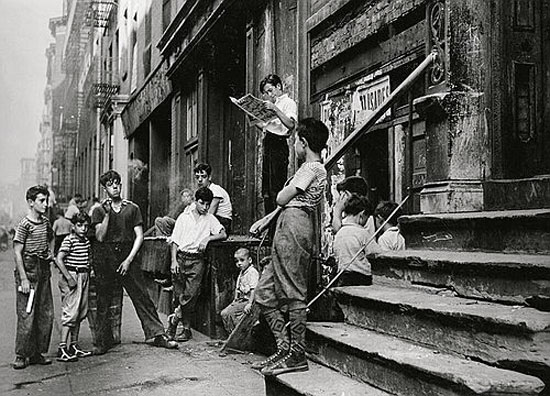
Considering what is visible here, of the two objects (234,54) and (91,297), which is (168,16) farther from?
(91,297)

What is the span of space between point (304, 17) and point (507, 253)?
19.2ft

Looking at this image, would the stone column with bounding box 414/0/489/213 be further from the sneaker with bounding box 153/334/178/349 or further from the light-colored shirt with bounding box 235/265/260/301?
the sneaker with bounding box 153/334/178/349

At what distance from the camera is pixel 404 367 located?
410cm

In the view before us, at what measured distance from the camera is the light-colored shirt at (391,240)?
6.80 metres

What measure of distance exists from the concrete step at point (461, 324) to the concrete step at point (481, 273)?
81mm

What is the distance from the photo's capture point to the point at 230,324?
26.9ft

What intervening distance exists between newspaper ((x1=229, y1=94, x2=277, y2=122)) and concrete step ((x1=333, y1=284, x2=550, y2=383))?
9.09 feet

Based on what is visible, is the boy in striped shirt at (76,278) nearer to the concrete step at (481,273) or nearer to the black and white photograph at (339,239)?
the black and white photograph at (339,239)

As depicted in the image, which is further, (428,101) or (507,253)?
(428,101)

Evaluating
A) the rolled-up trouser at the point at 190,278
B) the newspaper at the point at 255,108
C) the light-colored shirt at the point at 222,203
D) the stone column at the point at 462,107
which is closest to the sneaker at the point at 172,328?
the rolled-up trouser at the point at 190,278

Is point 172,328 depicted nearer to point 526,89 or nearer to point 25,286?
point 25,286

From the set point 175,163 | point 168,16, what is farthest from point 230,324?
point 168,16

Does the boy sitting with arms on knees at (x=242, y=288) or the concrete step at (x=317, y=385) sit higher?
the boy sitting with arms on knees at (x=242, y=288)

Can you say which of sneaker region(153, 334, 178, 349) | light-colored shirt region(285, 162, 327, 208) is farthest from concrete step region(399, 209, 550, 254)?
sneaker region(153, 334, 178, 349)
